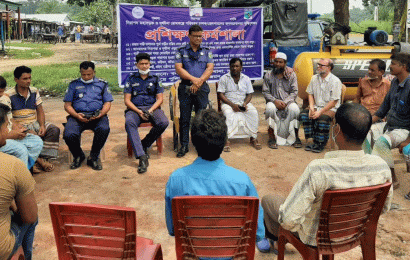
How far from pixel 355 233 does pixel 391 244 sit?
45.4 inches

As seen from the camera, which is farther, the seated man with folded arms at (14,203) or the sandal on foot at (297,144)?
the sandal on foot at (297,144)

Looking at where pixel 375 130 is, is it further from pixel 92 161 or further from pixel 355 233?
pixel 92 161

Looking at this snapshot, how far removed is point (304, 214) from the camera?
2088 millimetres

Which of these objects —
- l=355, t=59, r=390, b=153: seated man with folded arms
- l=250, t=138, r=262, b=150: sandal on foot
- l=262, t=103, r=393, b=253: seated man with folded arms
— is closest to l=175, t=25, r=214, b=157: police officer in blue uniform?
l=250, t=138, r=262, b=150: sandal on foot

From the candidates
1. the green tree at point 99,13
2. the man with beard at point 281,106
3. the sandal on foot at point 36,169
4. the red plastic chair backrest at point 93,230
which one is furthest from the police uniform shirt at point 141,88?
the green tree at point 99,13

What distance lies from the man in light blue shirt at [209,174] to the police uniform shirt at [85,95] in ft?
11.0

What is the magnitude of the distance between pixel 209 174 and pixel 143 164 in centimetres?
292

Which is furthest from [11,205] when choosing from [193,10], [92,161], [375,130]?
[193,10]

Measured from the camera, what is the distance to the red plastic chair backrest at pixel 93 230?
177 centimetres

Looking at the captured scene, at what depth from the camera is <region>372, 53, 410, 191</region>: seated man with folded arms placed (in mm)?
4180

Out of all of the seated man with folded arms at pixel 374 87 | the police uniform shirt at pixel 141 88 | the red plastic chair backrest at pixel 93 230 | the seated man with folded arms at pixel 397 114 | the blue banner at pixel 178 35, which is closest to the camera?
the red plastic chair backrest at pixel 93 230

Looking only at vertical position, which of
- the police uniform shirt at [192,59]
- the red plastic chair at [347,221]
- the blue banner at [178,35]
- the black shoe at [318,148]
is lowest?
the black shoe at [318,148]

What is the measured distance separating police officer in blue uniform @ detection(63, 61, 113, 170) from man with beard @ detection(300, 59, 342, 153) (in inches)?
113

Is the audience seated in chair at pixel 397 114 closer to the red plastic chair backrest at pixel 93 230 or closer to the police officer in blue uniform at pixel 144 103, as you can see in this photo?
the police officer in blue uniform at pixel 144 103
